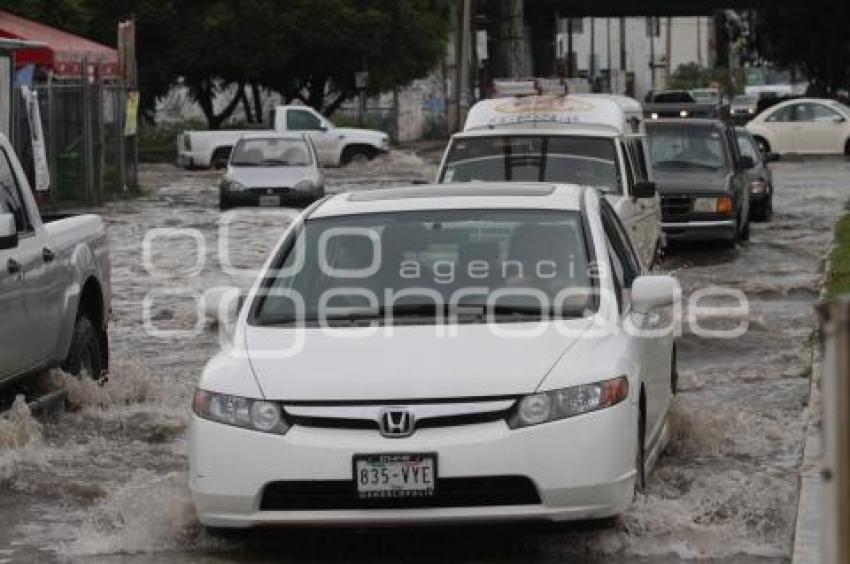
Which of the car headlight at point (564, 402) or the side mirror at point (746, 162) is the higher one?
the car headlight at point (564, 402)

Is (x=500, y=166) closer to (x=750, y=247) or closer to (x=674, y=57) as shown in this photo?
(x=750, y=247)

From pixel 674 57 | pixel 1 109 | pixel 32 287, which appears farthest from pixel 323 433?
pixel 674 57

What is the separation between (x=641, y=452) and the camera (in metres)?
8.38

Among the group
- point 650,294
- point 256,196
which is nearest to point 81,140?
point 256,196

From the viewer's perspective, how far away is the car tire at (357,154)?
4969 cm

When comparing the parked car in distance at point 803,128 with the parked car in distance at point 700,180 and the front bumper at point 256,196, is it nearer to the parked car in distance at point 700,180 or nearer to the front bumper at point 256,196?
the front bumper at point 256,196

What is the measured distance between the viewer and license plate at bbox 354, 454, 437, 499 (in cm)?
737

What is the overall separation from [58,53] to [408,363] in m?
28.6

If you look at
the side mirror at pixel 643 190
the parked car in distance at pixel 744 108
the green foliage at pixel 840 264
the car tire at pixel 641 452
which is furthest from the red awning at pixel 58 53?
the parked car in distance at pixel 744 108

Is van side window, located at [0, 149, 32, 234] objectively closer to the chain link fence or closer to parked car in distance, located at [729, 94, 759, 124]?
the chain link fence

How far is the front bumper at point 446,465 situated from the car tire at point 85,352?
4502 mm

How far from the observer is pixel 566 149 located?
17141mm

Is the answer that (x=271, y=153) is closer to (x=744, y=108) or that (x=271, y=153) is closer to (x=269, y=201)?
(x=269, y=201)

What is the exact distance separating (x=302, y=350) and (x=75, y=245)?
4420 mm
